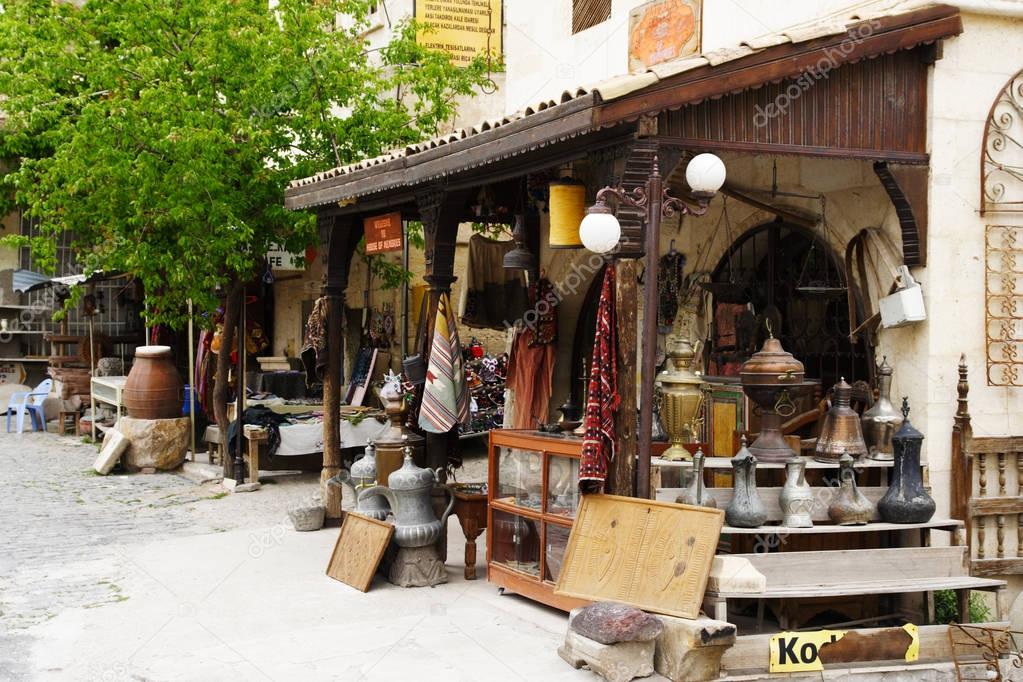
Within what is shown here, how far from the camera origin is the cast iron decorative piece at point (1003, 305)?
7.11 meters

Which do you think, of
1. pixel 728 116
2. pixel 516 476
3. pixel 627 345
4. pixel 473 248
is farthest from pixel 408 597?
pixel 473 248

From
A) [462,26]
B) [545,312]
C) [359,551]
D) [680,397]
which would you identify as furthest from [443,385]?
[462,26]

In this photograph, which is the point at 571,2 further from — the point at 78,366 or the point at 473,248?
the point at 78,366

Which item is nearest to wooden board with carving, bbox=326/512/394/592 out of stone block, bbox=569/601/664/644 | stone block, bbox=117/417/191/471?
stone block, bbox=569/601/664/644

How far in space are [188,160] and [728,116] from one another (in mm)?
6664

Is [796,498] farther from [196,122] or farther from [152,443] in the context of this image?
[152,443]

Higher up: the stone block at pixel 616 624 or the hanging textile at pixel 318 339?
the hanging textile at pixel 318 339

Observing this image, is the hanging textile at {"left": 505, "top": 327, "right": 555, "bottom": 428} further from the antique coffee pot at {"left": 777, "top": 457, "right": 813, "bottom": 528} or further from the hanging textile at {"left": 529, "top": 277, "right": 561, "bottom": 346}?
the antique coffee pot at {"left": 777, "top": 457, "right": 813, "bottom": 528}

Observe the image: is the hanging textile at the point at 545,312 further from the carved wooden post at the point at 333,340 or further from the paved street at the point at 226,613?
the paved street at the point at 226,613

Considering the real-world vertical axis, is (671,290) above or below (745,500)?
above

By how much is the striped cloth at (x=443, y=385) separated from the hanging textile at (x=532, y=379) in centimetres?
270

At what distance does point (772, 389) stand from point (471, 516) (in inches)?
98.5

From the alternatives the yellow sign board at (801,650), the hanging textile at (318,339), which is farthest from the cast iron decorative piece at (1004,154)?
the hanging textile at (318,339)

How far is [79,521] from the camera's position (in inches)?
414
